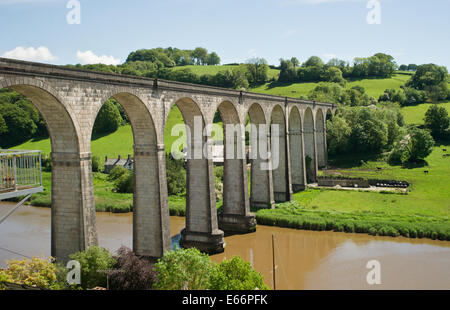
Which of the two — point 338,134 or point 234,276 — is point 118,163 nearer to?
point 338,134

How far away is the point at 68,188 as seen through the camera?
1633 cm

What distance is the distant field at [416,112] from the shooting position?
236 feet

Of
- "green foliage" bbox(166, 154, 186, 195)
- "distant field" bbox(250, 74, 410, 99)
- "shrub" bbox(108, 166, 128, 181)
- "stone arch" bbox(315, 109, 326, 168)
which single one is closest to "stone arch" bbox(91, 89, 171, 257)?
"green foliage" bbox(166, 154, 186, 195)

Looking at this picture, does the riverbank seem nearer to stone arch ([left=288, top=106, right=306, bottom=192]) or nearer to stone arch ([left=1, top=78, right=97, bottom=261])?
stone arch ([left=288, top=106, right=306, bottom=192])

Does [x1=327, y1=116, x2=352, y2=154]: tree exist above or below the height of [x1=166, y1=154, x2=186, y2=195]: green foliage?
above

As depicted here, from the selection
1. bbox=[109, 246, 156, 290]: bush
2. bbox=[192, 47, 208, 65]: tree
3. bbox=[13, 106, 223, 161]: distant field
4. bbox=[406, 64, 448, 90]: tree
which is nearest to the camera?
bbox=[109, 246, 156, 290]: bush

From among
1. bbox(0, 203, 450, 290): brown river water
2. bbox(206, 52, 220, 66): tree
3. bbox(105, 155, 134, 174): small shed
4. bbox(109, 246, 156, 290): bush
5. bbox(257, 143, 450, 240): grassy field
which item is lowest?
bbox(0, 203, 450, 290): brown river water

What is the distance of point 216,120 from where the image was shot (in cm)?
8006

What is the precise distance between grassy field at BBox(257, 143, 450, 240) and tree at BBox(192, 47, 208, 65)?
101 m

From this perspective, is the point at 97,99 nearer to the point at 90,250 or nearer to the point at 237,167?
the point at 90,250

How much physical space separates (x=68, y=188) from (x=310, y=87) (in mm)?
82599

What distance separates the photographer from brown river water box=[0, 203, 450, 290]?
72.0ft

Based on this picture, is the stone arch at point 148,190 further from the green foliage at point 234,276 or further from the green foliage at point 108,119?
the green foliage at point 108,119

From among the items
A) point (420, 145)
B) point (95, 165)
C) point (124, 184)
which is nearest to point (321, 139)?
point (420, 145)
